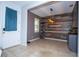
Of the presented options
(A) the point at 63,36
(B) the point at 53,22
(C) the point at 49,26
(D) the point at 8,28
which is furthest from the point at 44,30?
(D) the point at 8,28

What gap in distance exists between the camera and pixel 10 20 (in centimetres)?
428

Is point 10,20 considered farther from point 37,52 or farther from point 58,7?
point 58,7

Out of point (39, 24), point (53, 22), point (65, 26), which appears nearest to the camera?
point (65, 26)

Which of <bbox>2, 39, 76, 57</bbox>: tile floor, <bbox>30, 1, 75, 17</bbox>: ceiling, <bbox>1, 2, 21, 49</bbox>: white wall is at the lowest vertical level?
<bbox>2, 39, 76, 57</bbox>: tile floor

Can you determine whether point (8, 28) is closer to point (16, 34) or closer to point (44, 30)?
point (16, 34)

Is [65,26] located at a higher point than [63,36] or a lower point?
higher

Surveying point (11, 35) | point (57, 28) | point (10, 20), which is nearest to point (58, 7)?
point (57, 28)

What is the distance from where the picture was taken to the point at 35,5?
4113 mm

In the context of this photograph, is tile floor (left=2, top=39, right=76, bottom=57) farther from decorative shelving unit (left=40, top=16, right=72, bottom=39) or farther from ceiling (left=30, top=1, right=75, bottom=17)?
decorative shelving unit (left=40, top=16, right=72, bottom=39)

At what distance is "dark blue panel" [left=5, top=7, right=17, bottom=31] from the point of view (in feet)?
13.4

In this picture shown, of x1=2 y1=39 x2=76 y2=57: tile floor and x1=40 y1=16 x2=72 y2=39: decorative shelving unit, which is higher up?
x1=40 y1=16 x2=72 y2=39: decorative shelving unit

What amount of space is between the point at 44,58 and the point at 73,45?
5.25ft

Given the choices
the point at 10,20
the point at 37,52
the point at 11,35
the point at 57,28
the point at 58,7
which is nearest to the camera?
the point at 37,52

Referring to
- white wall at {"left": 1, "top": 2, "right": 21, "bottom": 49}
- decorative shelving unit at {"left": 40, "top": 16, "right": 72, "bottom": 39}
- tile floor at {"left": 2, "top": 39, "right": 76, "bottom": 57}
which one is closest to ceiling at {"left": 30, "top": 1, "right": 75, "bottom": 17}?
white wall at {"left": 1, "top": 2, "right": 21, "bottom": 49}
